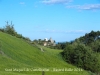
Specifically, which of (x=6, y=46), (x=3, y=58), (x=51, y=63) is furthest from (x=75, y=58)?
(x=3, y=58)

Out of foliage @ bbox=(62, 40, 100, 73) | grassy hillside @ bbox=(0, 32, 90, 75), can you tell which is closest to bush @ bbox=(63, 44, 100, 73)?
foliage @ bbox=(62, 40, 100, 73)

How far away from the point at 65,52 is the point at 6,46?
1064 cm

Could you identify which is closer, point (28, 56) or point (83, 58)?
point (28, 56)

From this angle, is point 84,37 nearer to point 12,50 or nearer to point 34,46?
point 34,46

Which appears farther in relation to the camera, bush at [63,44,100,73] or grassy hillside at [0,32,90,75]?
bush at [63,44,100,73]

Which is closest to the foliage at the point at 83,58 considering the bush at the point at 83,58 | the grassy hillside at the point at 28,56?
the bush at the point at 83,58

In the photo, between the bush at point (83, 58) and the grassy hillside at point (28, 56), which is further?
the bush at point (83, 58)

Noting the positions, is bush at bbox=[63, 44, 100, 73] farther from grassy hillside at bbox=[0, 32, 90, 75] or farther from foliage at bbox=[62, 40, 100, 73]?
grassy hillside at bbox=[0, 32, 90, 75]

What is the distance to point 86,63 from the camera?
34750mm

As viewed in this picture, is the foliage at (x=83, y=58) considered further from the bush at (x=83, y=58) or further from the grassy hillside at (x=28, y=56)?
the grassy hillside at (x=28, y=56)

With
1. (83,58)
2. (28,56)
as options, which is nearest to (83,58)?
(83,58)

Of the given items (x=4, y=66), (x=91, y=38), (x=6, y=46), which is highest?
(x=91, y=38)

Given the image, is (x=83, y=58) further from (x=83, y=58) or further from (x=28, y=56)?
(x=28, y=56)

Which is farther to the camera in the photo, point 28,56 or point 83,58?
point 83,58
